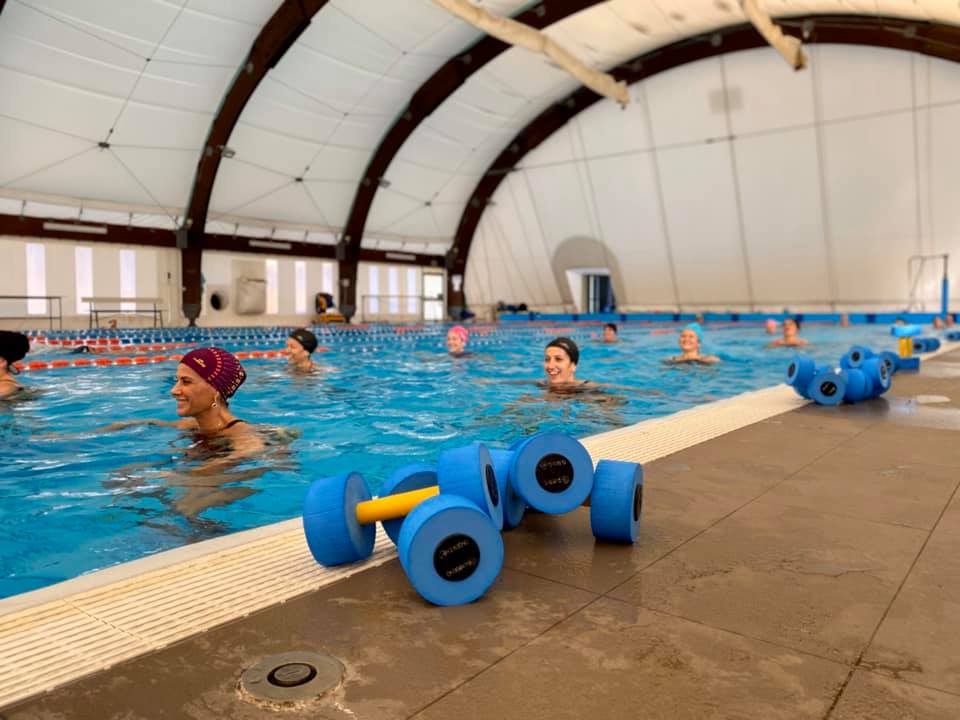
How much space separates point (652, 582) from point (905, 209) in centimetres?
2479

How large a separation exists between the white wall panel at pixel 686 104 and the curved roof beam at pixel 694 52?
0.39 m

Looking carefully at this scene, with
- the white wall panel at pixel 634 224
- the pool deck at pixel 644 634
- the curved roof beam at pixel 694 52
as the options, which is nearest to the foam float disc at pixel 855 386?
the pool deck at pixel 644 634

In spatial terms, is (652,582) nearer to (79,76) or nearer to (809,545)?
(809,545)

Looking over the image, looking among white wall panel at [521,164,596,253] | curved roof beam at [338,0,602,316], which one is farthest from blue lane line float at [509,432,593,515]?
white wall panel at [521,164,596,253]

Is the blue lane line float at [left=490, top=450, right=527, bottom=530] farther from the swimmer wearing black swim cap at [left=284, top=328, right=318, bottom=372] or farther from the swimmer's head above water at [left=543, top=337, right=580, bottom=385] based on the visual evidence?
the swimmer wearing black swim cap at [left=284, top=328, right=318, bottom=372]

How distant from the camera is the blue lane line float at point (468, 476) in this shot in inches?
85.5

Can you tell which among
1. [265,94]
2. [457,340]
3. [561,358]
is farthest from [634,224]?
[561,358]

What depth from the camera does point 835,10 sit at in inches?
827

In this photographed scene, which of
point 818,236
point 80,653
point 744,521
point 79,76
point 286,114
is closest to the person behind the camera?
point 80,653

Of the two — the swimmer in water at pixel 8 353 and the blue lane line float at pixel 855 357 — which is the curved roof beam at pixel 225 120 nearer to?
the swimmer in water at pixel 8 353

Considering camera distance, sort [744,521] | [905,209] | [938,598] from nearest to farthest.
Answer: [938,598], [744,521], [905,209]

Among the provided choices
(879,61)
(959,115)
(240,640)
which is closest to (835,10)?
(879,61)

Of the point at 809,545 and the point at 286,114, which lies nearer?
the point at 809,545

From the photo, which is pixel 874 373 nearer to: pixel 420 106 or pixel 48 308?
pixel 420 106
